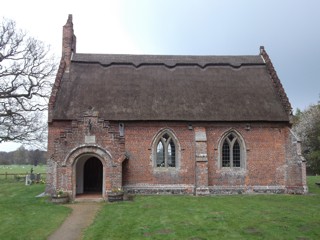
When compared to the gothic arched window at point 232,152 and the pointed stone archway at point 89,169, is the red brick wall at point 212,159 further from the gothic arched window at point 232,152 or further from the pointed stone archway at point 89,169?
the pointed stone archway at point 89,169

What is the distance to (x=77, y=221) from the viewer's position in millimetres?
14578

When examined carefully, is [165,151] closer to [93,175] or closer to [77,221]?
[93,175]

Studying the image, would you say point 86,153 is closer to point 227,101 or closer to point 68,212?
point 68,212

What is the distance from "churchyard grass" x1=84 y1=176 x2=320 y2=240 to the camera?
12.0m

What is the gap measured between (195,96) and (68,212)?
40.9 ft

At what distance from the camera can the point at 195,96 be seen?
2489 centimetres

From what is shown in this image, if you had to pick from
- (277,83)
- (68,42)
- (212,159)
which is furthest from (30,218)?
(277,83)

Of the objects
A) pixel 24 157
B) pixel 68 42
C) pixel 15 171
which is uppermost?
pixel 68 42

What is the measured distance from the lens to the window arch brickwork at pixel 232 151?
77.9 ft

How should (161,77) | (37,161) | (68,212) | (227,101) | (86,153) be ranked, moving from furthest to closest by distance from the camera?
(37,161), (161,77), (227,101), (86,153), (68,212)

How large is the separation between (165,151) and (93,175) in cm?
526

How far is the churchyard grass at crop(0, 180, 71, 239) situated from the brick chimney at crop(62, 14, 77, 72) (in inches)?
424

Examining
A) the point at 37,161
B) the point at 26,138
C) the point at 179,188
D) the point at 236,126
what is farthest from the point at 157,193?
the point at 37,161

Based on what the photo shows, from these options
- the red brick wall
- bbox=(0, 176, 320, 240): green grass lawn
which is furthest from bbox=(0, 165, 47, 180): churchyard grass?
bbox=(0, 176, 320, 240): green grass lawn
